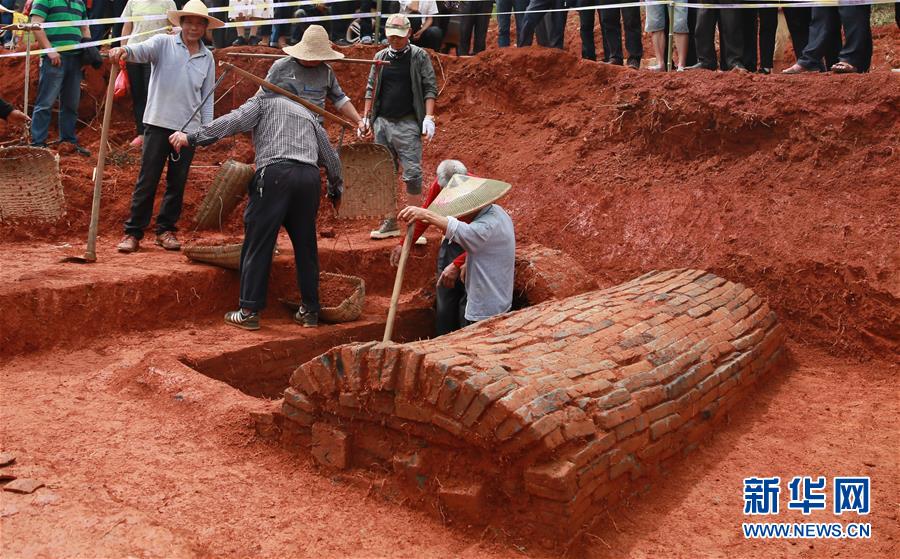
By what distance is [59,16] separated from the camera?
963cm

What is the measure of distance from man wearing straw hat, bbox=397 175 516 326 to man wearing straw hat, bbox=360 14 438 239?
7.86 ft

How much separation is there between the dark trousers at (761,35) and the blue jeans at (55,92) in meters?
6.74

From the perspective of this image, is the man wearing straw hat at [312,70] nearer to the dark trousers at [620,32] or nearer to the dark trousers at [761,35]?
Answer: the dark trousers at [620,32]

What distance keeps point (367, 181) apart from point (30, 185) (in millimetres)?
2852

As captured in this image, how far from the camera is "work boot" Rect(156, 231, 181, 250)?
8219 mm

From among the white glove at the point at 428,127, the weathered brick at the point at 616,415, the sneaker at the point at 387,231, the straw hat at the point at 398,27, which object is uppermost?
the straw hat at the point at 398,27

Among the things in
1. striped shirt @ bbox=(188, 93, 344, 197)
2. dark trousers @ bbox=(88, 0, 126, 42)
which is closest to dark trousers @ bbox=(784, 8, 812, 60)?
striped shirt @ bbox=(188, 93, 344, 197)

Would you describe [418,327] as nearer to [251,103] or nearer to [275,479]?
[251,103]

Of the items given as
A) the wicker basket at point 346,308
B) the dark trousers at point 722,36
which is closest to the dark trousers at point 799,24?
the dark trousers at point 722,36

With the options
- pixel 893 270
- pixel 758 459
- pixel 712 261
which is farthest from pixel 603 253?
pixel 758 459

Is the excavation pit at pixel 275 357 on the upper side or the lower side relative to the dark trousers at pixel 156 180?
lower

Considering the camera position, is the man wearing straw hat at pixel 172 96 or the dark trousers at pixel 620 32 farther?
the dark trousers at pixel 620 32

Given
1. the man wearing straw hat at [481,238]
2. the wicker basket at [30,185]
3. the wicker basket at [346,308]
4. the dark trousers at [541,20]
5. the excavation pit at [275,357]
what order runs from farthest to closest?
1. the dark trousers at [541,20]
2. the wicker basket at [30,185]
3. the wicker basket at [346,308]
4. the excavation pit at [275,357]
5. the man wearing straw hat at [481,238]

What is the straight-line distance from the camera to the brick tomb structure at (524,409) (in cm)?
433
